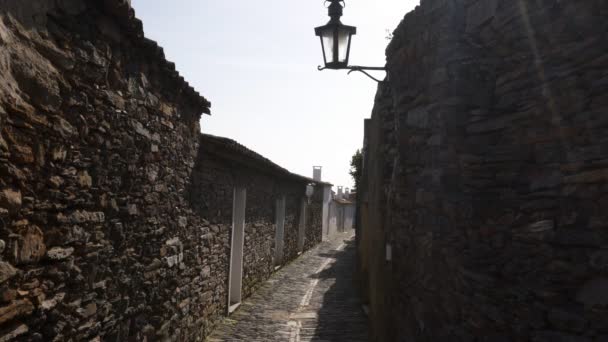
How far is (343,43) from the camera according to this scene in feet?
17.2

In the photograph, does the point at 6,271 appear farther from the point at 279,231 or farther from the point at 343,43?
the point at 279,231

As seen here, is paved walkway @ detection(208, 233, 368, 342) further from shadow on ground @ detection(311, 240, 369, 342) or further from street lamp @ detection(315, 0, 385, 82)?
street lamp @ detection(315, 0, 385, 82)

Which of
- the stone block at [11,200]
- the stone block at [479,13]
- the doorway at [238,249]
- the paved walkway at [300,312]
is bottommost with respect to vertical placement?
the paved walkway at [300,312]

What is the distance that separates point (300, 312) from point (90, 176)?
6.18m

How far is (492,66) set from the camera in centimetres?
357

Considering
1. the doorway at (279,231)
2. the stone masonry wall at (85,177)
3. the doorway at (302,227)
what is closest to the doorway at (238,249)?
the stone masonry wall at (85,177)

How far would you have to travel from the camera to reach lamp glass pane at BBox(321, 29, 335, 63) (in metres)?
5.25

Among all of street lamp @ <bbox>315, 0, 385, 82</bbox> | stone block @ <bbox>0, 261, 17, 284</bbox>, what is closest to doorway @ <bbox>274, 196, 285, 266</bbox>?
street lamp @ <bbox>315, 0, 385, 82</bbox>

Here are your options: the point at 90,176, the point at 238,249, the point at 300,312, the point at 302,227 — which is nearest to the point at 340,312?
the point at 300,312

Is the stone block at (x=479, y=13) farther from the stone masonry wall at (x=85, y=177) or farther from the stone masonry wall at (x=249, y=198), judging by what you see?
the stone masonry wall at (x=249, y=198)

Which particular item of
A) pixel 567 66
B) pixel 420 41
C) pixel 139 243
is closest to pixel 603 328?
pixel 567 66

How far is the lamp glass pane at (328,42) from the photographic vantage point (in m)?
5.25

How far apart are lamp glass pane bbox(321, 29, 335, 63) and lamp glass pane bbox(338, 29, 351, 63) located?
81 mm

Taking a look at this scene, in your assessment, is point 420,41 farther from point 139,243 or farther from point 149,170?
point 139,243
